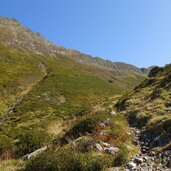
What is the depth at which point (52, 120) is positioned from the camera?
35781 millimetres

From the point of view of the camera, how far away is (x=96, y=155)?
11.2 metres

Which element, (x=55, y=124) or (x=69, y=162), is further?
(x=55, y=124)

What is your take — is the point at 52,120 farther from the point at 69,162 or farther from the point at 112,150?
the point at 69,162

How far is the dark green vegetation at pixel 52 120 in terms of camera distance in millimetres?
11172

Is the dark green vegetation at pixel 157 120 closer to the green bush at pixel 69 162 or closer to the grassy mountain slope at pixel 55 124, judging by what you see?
the grassy mountain slope at pixel 55 124

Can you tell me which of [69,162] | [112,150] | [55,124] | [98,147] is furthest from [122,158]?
[55,124]

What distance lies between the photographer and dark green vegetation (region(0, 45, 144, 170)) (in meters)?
11.2

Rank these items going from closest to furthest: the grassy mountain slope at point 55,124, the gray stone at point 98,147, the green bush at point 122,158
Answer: the green bush at point 122,158, the grassy mountain slope at point 55,124, the gray stone at point 98,147

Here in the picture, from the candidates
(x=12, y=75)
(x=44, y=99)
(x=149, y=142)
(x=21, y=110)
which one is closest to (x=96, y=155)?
(x=149, y=142)

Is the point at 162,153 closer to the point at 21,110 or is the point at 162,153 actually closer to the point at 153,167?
the point at 153,167

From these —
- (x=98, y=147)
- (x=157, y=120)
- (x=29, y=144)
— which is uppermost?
(x=29, y=144)

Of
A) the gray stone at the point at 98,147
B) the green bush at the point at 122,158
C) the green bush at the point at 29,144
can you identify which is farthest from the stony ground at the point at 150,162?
the green bush at the point at 29,144

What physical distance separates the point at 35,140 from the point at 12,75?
64.1m

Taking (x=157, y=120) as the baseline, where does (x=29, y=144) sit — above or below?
above
